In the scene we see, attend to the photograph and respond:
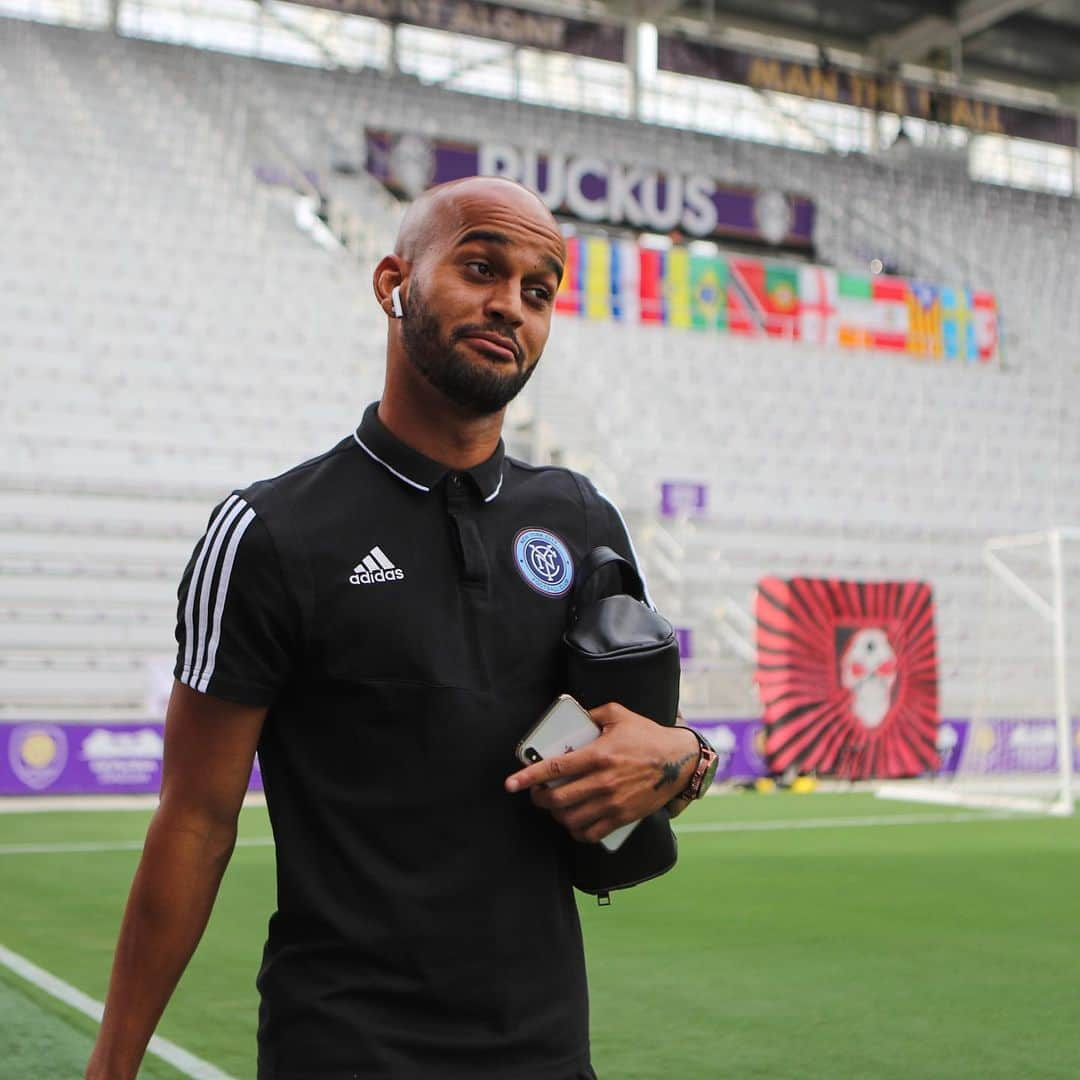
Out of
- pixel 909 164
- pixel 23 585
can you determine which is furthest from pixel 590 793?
pixel 909 164

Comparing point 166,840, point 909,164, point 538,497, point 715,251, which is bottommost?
point 166,840

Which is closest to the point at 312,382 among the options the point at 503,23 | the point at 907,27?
the point at 503,23

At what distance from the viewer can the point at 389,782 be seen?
4.98ft

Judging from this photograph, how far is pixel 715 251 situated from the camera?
22.3 metres

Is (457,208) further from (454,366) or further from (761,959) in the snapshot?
(761,959)

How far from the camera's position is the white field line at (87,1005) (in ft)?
13.9

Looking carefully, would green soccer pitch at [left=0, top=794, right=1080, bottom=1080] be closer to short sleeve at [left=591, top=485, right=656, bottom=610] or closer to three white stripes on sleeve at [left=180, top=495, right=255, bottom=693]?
short sleeve at [left=591, top=485, right=656, bottom=610]

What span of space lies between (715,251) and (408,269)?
21.2m

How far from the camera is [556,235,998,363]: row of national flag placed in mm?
19859

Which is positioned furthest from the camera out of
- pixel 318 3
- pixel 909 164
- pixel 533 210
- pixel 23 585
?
pixel 909 164

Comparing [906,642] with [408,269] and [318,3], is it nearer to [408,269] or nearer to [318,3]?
[318,3]

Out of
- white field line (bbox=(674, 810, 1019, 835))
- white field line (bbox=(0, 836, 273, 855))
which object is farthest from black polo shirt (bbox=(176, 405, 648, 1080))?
white field line (bbox=(674, 810, 1019, 835))

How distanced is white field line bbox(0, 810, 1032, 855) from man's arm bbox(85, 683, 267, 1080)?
27.3ft

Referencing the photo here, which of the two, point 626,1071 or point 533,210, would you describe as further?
A: point 626,1071
